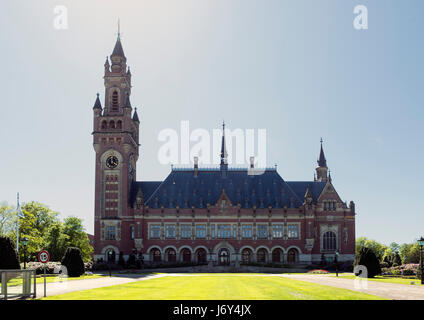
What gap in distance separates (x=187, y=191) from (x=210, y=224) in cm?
809

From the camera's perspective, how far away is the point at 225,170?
9588cm

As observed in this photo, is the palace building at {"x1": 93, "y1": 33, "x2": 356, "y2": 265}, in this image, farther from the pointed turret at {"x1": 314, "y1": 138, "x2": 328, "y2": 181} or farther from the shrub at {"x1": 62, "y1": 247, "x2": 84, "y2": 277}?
the shrub at {"x1": 62, "y1": 247, "x2": 84, "y2": 277}

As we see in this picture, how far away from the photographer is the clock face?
297 feet

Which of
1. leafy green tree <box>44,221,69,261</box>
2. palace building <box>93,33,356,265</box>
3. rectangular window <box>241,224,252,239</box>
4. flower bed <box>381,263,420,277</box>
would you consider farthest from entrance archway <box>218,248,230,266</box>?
flower bed <box>381,263,420,277</box>

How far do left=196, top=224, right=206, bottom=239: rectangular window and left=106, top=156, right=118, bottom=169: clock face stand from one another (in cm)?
1905

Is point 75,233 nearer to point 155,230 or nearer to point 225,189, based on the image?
point 155,230

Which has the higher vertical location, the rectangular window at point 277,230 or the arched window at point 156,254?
the rectangular window at point 277,230

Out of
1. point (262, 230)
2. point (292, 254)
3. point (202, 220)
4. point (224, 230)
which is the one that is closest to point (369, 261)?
point (292, 254)

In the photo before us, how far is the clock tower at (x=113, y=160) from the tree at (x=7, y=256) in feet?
136

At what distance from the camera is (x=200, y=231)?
8944 centimetres

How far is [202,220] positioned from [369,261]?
41464 millimetres

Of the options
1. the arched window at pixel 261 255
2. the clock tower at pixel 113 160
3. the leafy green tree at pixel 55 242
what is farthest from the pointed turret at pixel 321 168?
the leafy green tree at pixel 55 242

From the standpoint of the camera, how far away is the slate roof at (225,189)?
91.3m

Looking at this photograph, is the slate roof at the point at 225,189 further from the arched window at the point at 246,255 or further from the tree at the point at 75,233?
the tree at the point at 75,233
